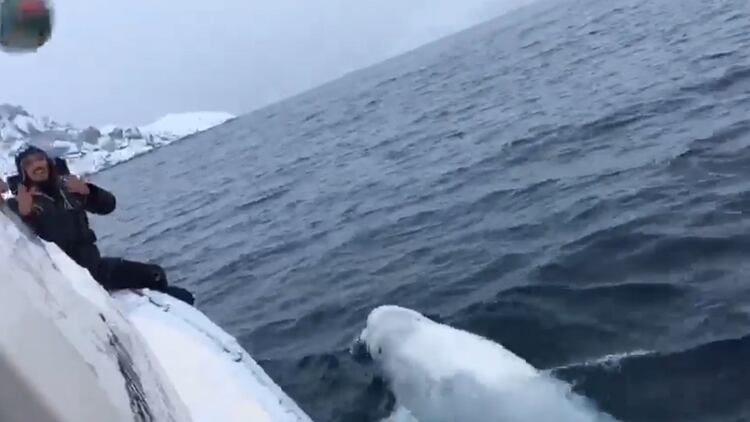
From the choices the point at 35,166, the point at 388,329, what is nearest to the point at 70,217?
the point at 35,166

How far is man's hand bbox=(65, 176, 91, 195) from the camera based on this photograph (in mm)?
6418

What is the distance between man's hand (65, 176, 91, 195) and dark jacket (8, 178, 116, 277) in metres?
0.08

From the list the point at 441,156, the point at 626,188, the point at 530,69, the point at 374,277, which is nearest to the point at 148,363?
the point at 374,277

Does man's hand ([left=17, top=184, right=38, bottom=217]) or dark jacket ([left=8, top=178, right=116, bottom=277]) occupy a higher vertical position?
man's hand ([left=17, top=184, right=38, bottom=217])

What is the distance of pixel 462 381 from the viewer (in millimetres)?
7055

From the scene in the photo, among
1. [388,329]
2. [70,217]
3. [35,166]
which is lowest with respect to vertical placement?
[388,329]

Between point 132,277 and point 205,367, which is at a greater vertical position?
point 132,277

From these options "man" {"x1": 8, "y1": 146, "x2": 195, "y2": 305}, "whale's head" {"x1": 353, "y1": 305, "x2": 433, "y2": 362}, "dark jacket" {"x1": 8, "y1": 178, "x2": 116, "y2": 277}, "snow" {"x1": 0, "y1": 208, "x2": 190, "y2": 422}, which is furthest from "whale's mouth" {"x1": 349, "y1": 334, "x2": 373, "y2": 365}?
"snow" {"x1": 0, "y1": 208, "x2": 190, "y2": 422}

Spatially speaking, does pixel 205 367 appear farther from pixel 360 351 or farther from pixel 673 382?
pixel 673 382

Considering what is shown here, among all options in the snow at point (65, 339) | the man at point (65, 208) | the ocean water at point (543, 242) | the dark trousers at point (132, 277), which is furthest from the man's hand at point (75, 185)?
the ocean water at point (543, 242)

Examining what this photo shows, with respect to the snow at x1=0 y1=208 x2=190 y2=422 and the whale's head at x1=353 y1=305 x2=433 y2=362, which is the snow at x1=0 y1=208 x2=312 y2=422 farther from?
the whale's head at x1=353 y1=305 x2=433 y2=362

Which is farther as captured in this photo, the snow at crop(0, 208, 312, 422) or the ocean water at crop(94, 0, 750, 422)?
the ocean water at crop(94, 0, 750, 422)

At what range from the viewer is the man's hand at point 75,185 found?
6418 millimetres

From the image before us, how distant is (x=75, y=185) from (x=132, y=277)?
222 centimetres
